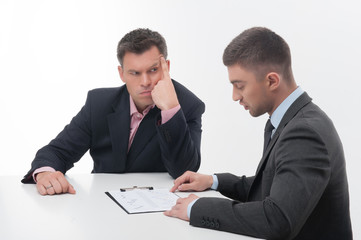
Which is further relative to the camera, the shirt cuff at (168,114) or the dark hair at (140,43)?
the dark hair at (140,43)

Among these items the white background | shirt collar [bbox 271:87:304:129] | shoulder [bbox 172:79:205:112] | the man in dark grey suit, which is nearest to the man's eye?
the man in dark grey suit

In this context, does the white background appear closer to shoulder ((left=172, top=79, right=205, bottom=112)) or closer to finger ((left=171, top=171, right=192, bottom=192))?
shoulder ((left=172, top=79, right=205, bottom=112))

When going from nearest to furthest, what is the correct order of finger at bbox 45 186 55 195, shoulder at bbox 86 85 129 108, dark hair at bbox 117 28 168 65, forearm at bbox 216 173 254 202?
finger at bbox 45 186 55 195
forearm at bbox 216 173 254 202
dark hair at bbox 117 28 168 65
shoulder at bbox 86 85 129 108

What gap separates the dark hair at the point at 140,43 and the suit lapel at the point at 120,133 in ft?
0.90

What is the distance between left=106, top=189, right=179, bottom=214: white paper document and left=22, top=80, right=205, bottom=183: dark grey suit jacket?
16.0 inches

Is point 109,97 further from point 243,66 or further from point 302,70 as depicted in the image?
point 302,70

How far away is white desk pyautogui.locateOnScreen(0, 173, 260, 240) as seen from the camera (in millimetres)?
1346

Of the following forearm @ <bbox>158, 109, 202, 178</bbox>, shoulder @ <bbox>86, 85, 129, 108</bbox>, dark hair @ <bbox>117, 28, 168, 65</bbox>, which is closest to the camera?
forearm @ <bbox>158, 109, 202, 178</bbox>

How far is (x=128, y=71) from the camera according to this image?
2281 mm

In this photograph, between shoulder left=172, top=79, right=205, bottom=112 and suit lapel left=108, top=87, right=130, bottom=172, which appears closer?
suit lapel left=108, top=87, right=130, bottom=172

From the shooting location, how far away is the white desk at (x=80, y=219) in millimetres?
1346

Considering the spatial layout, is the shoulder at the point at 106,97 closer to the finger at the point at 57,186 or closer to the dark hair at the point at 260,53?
the finger at the point at 57,186

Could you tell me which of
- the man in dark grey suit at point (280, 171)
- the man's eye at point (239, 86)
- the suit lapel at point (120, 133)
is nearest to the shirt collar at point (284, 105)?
the man in dark grey suit at point (280, 171)

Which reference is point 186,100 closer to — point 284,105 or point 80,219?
point 284,105
